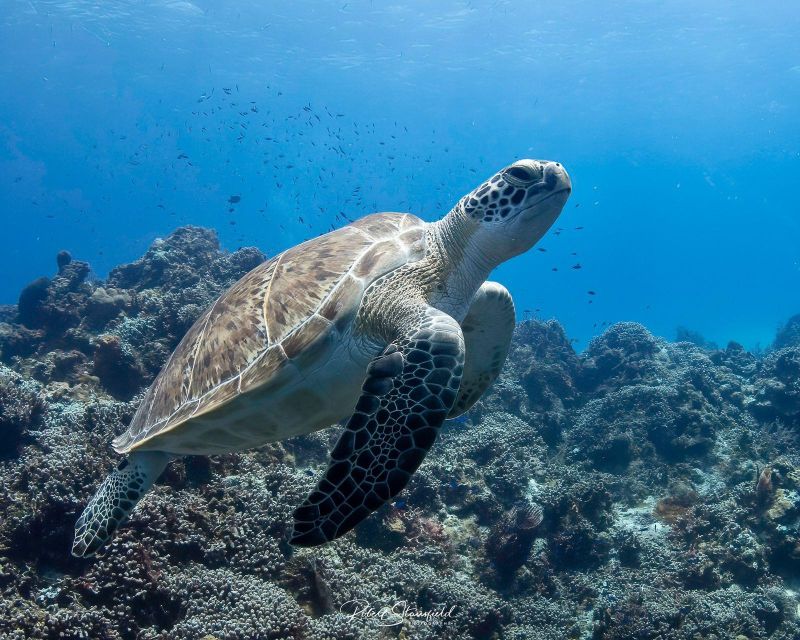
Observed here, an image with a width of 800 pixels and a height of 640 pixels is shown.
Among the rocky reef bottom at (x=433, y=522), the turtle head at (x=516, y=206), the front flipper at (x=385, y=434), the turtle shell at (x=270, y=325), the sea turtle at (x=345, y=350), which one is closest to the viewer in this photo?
the front flipper at (x=385, y=434)

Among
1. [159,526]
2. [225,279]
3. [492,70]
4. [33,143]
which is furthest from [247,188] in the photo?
[159,526]

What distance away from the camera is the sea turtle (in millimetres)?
2594

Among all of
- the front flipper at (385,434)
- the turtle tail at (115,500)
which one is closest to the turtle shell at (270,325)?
the turtle tail at (115,500)

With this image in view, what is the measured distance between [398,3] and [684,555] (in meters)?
39.7

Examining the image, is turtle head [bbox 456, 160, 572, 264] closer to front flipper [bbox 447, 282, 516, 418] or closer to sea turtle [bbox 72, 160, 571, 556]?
sea turtle [bbox 72, 160, 571, 556]

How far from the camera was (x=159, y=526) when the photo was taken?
4.15m

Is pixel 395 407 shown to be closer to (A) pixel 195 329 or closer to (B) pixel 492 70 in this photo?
(A) pixel 195 329

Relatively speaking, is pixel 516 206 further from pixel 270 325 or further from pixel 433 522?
pixel 433 522

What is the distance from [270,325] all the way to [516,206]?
203 cm

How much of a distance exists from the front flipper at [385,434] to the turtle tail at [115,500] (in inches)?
82.7

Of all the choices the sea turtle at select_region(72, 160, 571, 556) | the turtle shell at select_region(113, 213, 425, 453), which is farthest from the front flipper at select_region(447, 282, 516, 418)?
the turtle shell at select_region(113, 213, 425, 453)

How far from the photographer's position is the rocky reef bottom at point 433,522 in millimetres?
3756

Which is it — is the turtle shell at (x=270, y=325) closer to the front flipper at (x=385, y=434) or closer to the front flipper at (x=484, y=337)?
the front flipper at (x=385, y=434)

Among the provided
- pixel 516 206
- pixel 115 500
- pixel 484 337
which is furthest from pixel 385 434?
pixel 115 500
